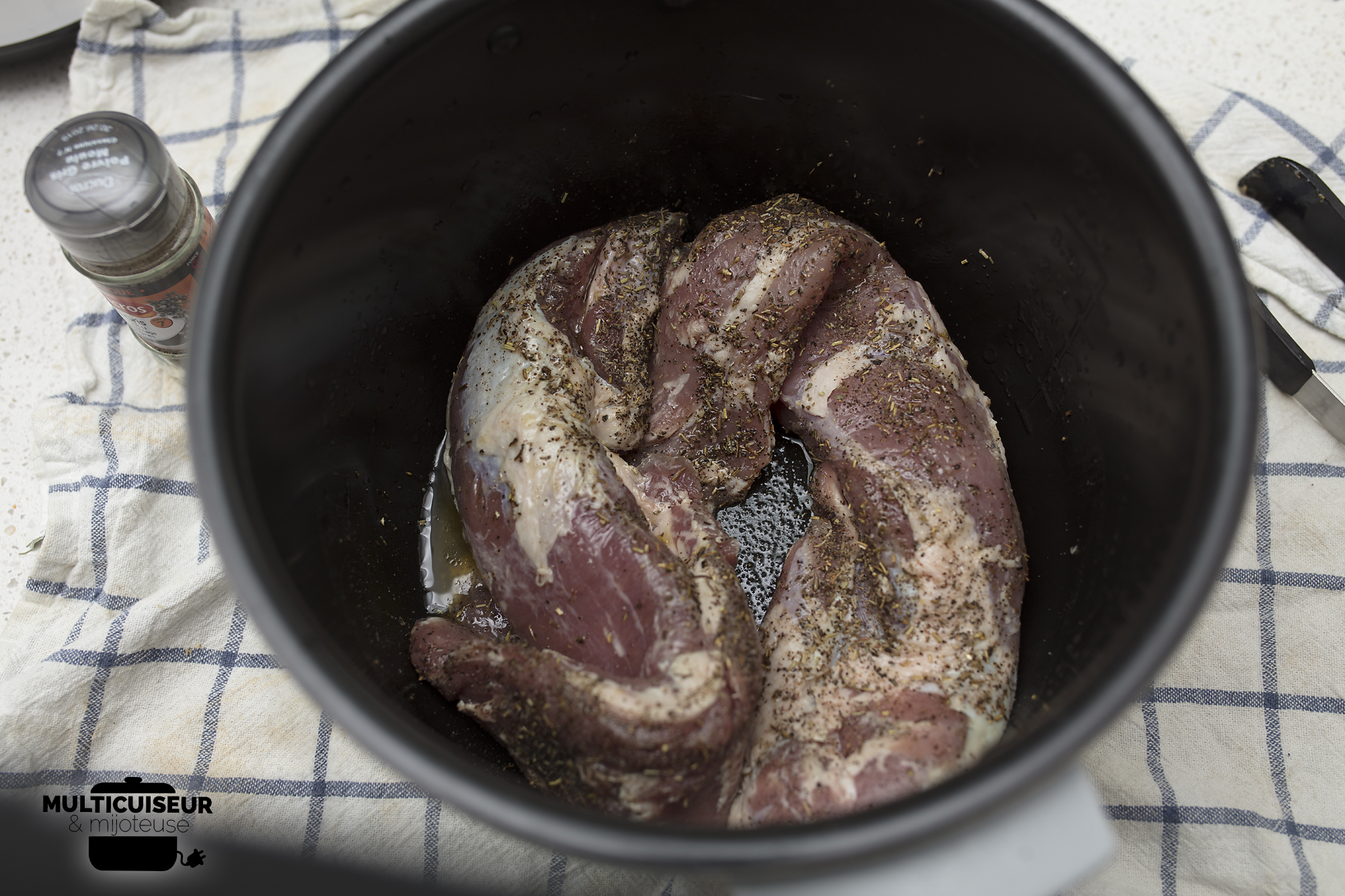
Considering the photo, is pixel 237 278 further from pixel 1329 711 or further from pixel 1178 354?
pixel 1329 711

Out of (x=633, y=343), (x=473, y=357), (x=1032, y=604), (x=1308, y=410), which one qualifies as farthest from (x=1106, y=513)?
(x=473, y=357)

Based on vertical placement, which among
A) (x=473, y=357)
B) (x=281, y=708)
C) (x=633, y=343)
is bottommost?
(x=281, y=708)

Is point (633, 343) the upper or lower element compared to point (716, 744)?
upper

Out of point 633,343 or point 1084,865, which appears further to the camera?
point 633,343

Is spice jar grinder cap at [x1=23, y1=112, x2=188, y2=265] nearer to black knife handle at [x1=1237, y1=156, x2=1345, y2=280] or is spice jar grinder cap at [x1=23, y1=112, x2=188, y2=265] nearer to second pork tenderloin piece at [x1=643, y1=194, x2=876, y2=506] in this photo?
second pork tenderloin piece at [x1=643, y1=194, x2=876, y2=506]

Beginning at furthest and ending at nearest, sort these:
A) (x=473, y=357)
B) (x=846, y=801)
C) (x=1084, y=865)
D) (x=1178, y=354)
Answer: (x=473, y=357) < (x=846, y=801) < (x=1178, y=354) < (x=1084, y=865)

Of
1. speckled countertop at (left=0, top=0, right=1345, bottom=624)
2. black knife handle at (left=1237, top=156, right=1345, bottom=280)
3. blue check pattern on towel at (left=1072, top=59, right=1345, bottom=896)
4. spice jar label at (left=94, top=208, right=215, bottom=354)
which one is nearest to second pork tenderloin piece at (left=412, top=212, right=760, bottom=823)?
spice jar label at (left=94, top=208, right=215, bottom=354)

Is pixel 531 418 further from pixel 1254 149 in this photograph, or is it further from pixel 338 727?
pixel 1254 149
